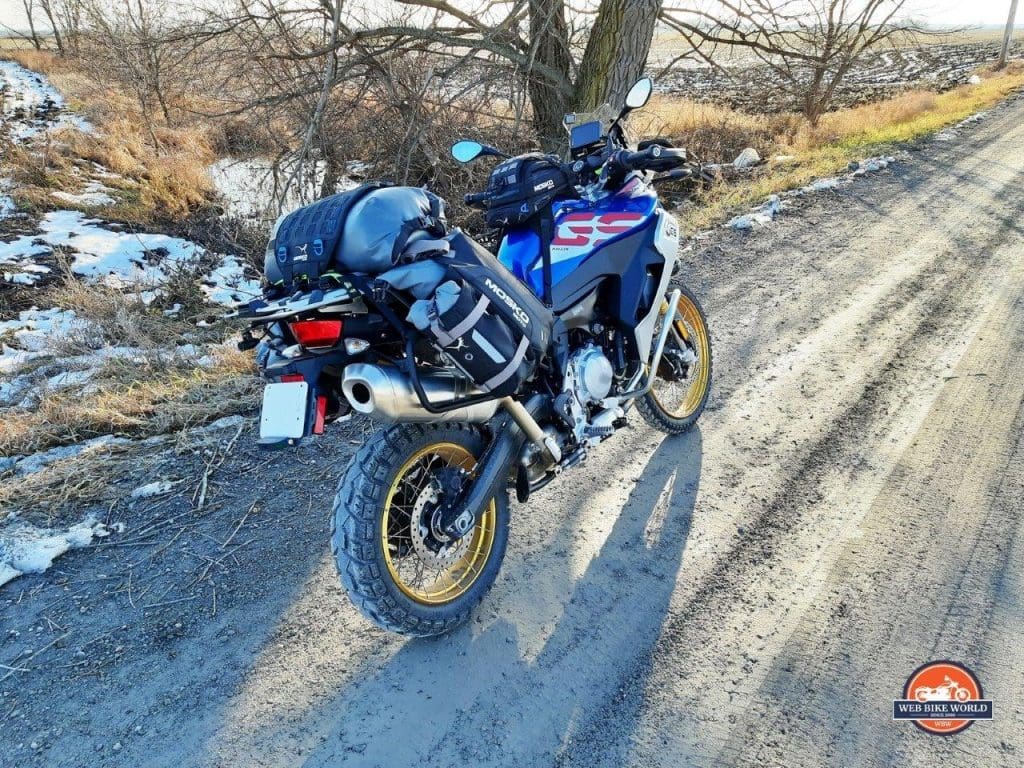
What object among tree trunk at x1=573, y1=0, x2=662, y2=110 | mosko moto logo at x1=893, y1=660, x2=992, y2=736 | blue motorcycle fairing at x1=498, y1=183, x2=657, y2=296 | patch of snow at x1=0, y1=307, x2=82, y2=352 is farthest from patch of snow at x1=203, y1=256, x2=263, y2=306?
mosko moto logo at x1=893, y1=660, x2=992, y2=736

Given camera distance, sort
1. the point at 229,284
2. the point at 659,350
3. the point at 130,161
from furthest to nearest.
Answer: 1. the point at 130,161
2. the point at 229,284
3. the point at 659,350

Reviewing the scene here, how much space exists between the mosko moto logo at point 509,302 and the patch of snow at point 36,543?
215 cm

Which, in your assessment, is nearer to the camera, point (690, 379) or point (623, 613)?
point (623, 613)

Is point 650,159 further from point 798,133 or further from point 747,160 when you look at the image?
point 798,133

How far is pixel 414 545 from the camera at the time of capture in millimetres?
2406

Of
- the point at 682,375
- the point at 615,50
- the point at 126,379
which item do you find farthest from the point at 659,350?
the point at 615,50

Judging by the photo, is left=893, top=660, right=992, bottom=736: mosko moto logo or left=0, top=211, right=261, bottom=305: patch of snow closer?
left=893, top=660, right=992, bottom=736: mosko moto logo

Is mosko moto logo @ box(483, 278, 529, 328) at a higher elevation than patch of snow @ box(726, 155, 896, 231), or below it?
higher

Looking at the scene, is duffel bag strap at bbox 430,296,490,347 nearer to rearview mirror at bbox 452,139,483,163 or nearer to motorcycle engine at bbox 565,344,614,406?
motorcycle engine at bbox 565,344,614,406

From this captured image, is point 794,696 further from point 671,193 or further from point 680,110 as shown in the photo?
point 680,110

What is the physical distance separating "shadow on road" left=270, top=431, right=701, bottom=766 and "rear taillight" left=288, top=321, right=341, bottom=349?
1.19 m

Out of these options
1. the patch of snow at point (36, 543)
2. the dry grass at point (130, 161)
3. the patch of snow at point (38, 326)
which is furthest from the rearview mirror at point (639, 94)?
the dry grass at point (130, 161)

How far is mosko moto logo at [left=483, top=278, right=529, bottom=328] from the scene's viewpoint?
232cm

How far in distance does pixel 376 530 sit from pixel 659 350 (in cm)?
184
